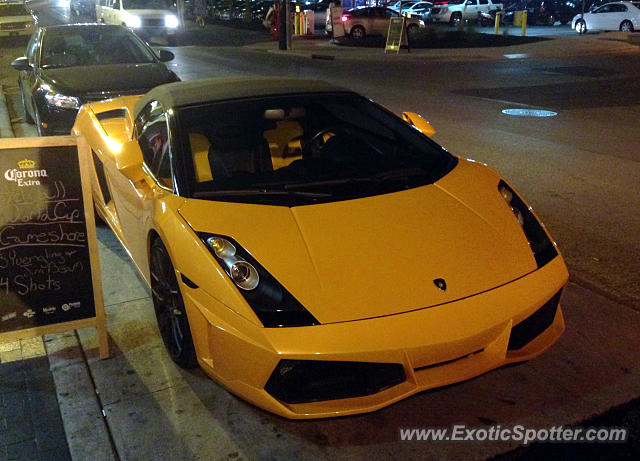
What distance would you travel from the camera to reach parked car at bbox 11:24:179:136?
812 cm

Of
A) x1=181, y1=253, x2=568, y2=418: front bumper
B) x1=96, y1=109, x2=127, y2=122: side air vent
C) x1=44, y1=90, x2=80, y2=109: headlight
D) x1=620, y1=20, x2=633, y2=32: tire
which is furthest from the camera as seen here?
x1=620, y1=20, x2=633, y2=32: tire

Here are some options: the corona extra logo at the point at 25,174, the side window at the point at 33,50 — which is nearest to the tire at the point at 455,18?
the side window at the point at 33,50

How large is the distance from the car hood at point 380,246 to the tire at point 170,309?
354 millimetres

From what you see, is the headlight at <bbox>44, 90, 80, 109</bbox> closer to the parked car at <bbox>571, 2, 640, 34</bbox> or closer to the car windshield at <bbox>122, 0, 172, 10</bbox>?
the car windshield at <bbox>122, 0, 172, 10</bbox>

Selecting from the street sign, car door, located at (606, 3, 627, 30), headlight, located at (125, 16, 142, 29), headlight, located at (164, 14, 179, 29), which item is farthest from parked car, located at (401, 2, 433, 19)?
headlight, located at (125, 16, 142, 29)

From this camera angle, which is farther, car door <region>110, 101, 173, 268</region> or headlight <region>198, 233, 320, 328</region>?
car door <region>110, 101, 173, 268</region>

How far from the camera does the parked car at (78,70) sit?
8125 millimetres

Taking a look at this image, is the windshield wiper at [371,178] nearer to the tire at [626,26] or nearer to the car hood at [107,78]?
the car hood at [107,78]

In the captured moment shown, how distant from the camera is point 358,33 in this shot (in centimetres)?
2969

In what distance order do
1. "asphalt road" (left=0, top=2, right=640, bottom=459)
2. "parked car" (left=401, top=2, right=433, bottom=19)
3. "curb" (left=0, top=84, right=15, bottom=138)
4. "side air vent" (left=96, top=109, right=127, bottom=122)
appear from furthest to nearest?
1. "parked car" (left=401, top=2, right=433, bottom=19)
2. "curb" (left=0, top=84, right=15, bottom=138)
3. "side air vent" (left=96, top=109, right=127, bottom=122)
4. "asphalt road" (left=0, top=2, right=640, bottom=459)

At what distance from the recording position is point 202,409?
10.9 ft

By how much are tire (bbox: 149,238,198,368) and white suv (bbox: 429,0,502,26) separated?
3642 cm

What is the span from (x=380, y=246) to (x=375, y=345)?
621 mm

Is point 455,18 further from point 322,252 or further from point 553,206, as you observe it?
point 322,252
